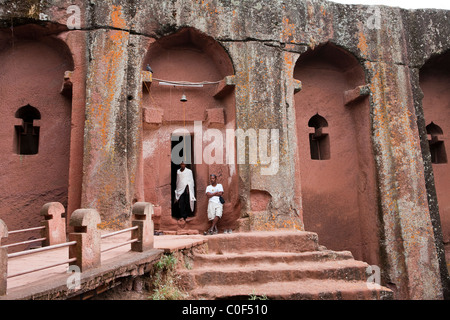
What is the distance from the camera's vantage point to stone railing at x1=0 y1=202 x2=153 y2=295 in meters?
3.25

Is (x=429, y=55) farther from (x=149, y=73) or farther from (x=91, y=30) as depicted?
(x=91, y=30)

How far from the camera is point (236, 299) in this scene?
4.98m

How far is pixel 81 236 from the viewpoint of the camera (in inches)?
152

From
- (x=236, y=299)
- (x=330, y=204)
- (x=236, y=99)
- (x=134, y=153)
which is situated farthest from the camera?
(x=330, y=204)

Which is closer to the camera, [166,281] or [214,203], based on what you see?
[166,281]

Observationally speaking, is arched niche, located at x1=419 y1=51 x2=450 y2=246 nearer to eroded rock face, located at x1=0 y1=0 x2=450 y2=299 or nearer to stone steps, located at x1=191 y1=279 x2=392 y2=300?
eroded rock face, located at x1=0 y1=0 x2=450 y2=299

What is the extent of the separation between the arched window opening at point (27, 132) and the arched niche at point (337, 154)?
5425mm

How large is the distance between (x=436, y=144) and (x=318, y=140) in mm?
3074

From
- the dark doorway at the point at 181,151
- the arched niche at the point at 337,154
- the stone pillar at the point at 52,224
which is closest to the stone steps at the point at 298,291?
the stone pillar at the point at 52,224

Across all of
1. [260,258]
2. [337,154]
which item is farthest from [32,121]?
[337,154]

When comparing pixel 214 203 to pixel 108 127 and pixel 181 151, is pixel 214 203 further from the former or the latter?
pixel 108 127

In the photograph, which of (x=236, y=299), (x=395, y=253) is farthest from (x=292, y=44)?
(x=236, y=299)

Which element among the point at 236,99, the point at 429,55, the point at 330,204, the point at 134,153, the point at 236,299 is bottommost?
the point at 236,299

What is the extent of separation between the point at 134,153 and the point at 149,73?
1.64m
